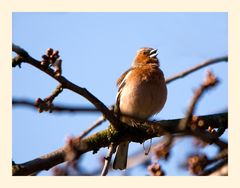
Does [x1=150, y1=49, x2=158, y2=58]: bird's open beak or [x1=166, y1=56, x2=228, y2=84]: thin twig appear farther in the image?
[x1=150, y1=49, x2=158, y2=58]: bird's open beak

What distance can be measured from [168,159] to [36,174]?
6.43ft

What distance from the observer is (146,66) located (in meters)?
7.16

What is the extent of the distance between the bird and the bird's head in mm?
439

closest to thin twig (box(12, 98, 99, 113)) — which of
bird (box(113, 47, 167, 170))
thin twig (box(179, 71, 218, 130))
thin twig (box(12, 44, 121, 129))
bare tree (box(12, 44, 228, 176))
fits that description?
bare tree (box(12, 44, 228, 176))

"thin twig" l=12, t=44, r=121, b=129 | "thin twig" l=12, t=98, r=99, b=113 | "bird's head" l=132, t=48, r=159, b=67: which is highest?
"bird's head" l=132, t=48, r=159, b=67

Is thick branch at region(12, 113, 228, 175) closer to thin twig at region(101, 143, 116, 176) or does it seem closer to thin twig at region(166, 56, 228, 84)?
thin twig at region(101, 143, 116, 176)

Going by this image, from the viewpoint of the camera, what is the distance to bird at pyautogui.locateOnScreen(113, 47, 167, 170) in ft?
20.4

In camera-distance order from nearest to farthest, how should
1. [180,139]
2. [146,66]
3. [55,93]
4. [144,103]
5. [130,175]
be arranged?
[180,139], [55,93], [130,175], [144,103], [146,66]

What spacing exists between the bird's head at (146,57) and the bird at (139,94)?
1.44 ft

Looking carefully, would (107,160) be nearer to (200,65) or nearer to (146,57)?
(200,65)

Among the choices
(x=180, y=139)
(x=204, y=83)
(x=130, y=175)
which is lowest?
(x=130, y=175)

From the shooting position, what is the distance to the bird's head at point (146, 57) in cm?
745
